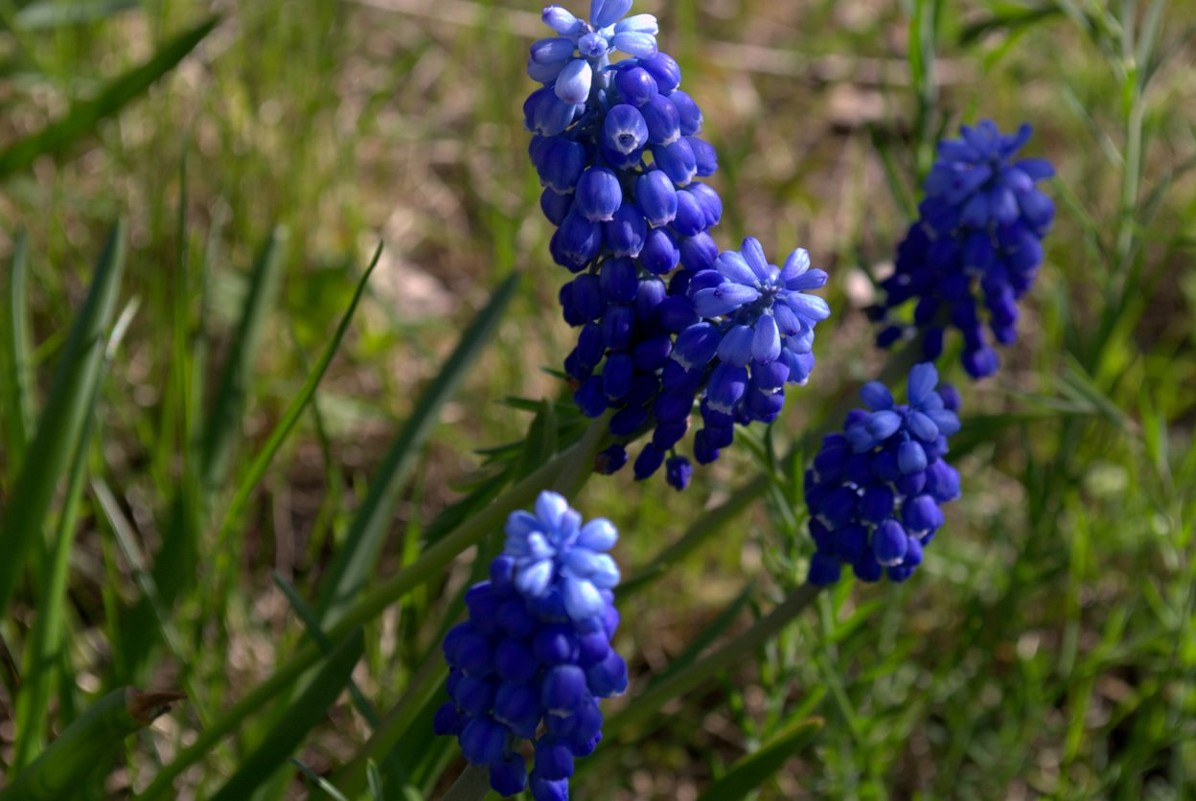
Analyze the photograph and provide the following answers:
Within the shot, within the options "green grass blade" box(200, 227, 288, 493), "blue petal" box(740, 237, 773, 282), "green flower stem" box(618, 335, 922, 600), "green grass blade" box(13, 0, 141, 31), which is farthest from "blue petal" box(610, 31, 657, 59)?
"green grass blade" box(13, 0, 141, 31)

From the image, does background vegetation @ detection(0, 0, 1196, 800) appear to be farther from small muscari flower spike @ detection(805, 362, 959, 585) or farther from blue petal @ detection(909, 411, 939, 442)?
blue petal @ detection(909, 411, 939, 442)

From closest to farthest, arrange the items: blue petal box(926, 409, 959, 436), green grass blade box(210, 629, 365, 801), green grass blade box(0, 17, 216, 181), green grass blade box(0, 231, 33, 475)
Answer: blue petal box(926, 409, 959, 436) < green grass blade box(210, 629, 365, 801) < green grass blade box(0, 231, 33, 475) < green grass blade box(0, 17, 216, 181)

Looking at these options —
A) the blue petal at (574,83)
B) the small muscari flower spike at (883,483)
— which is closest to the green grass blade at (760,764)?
the small muscari flower spike at (883,483)

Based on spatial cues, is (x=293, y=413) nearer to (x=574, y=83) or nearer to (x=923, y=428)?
(x=574, y=83)

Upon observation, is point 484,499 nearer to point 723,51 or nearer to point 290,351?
point 290,351

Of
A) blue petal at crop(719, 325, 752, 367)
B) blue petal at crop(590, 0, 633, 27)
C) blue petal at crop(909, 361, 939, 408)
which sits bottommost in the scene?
blue petal at crop(909, 361, 939, 408)

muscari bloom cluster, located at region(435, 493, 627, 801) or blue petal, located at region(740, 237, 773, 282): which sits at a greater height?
blue petal, located at region(740, 237, 773, 282)

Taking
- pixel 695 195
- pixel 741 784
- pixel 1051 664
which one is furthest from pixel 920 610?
pixel 695 195
